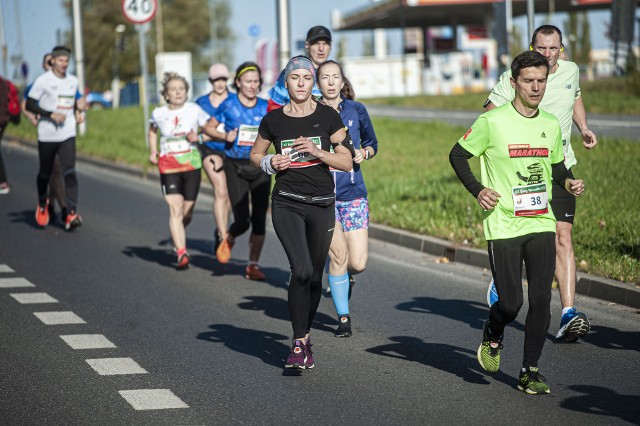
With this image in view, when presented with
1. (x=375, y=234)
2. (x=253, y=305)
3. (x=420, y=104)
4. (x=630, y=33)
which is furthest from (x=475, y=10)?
(x=253, y=305)

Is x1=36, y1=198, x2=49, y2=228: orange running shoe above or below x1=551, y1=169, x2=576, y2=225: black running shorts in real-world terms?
below

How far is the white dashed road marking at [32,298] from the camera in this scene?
10.1 meters

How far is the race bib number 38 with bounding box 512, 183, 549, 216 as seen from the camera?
21.5ft

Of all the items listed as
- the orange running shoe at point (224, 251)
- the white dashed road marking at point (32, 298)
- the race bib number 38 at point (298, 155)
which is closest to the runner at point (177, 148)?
the orange running shoe at point (224, 251)

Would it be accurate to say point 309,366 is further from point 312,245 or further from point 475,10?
point 475,10

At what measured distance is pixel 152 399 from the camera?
659 centimetres

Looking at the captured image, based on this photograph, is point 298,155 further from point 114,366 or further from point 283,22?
point 283,22

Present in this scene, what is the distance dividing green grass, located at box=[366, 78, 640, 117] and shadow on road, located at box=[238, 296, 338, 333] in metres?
23.1

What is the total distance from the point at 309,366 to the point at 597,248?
4754mm

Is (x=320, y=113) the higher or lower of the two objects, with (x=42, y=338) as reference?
higher

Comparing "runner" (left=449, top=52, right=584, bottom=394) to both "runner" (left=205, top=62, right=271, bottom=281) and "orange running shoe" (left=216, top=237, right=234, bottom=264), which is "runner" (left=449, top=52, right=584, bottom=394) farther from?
"orange running shoe" (left=216, top=237, right=234, bottom=264)

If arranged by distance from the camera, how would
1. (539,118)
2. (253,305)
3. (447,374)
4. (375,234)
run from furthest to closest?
(375,234) → (253,305) → (447,374) → (539,118)

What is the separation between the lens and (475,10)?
67.5m

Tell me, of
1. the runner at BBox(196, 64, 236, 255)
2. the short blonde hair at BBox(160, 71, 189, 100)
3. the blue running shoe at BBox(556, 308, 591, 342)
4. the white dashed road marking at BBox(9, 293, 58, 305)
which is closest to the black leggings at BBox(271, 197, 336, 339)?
the blue running shoe at BBox(556, 308, 591, 342)
